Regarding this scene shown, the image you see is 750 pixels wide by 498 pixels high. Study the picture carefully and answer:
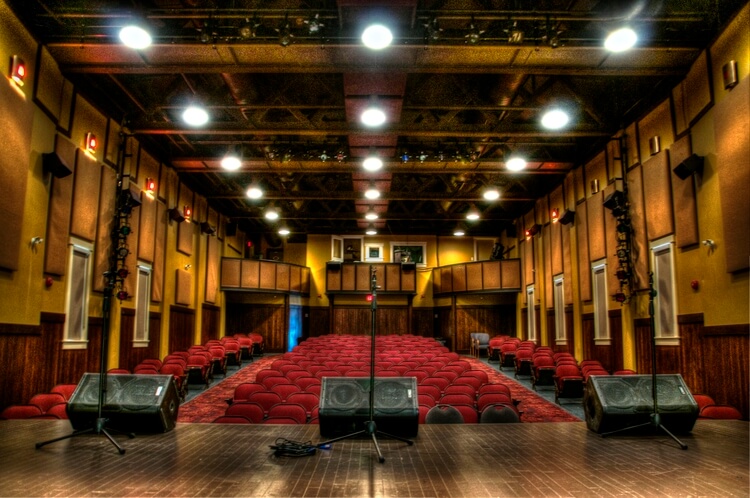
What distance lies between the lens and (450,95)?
10992mm

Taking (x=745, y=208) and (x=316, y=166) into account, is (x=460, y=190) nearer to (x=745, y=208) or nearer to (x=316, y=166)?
(x=316, y=166)

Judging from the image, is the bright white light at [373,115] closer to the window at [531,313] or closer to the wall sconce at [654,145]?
the wall sconce at [654,145]

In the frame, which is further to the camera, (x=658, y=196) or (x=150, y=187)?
(x=150, y=187)

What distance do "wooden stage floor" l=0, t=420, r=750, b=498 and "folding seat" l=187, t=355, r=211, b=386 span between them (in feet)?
19.4

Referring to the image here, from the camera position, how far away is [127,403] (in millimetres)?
5320

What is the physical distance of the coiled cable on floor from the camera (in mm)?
4562

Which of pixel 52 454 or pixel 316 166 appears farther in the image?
pixel 316 166

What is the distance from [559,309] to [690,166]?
24.4 ft

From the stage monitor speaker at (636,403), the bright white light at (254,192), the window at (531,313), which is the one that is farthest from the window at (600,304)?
the bright white light at (254,192)

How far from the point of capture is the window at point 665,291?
29.6 ft

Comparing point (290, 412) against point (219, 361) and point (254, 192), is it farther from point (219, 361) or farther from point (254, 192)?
point (254, 192)

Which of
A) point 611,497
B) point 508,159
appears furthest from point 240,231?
point 611,497

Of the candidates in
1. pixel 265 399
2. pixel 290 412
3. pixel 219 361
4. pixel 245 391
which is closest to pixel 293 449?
pixel 290 412

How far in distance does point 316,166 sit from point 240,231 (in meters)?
9.45
